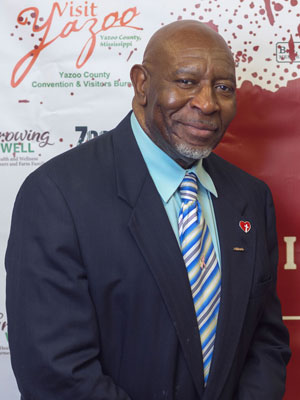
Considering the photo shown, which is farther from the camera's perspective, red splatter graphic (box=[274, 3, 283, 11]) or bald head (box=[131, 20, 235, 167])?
red splatter graphic (box=[274, 3, 283, 11])

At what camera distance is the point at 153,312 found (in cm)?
117

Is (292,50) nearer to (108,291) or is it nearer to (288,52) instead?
(288,52)

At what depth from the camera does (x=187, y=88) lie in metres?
1.20

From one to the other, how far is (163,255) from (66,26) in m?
0.92

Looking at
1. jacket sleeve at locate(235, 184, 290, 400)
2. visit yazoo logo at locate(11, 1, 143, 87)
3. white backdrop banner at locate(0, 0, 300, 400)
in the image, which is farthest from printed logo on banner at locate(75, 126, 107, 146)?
jacket sleeve at locate(235, 184, 290, 400)

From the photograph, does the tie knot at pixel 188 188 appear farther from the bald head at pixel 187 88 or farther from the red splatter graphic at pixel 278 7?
the red splatter graphic at pixel 278 7

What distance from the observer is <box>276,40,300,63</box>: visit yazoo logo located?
1.80 m

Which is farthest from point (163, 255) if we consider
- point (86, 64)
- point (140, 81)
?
point (86, 64)

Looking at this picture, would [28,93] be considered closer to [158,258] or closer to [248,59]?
[248,59]

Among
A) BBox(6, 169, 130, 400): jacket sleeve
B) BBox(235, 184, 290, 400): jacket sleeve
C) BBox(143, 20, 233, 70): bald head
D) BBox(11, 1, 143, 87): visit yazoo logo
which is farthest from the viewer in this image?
BBox(11, 1, 143, 87): visit yazoo logo

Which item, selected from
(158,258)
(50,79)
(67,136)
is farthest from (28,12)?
(158,258)

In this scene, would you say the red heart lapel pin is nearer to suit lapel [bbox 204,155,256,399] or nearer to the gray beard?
suit lapel [bbox 204,155,256,399]

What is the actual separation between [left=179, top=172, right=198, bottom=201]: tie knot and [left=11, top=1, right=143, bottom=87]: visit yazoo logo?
672 millimetres

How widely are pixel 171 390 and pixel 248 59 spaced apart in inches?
42.3
